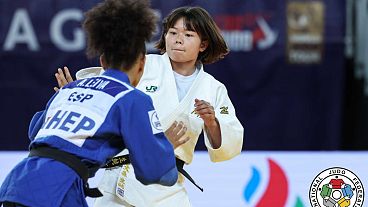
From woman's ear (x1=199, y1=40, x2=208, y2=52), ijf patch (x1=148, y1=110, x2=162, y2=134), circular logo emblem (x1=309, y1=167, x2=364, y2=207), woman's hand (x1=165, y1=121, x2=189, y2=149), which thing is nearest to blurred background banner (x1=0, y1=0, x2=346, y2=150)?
circular logo emblem (x1=309, y1=167, x2=364, y2=207)

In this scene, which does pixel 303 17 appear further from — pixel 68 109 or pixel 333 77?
pixel 68 109

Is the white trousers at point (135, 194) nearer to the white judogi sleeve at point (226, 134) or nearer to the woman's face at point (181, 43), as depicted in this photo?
the white judogi sleeve at point (226, 134)

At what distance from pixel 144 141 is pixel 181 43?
1.21 metres

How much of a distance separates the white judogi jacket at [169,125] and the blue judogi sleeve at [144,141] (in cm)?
80

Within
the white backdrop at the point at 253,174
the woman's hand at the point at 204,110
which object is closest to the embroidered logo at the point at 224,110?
the woman's hand at the point at 204,110

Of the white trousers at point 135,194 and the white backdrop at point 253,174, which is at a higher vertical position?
the white trousers at point 135,194

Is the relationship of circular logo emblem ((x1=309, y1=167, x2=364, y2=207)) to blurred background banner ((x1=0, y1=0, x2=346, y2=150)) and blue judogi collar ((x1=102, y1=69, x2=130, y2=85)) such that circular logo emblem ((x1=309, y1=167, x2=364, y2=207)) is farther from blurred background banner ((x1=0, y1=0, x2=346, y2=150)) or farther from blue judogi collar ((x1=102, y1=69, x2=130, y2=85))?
blurred background banner ((x1=0, y1=0, x2=346, y2=150))

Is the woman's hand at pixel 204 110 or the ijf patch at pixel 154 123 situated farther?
the woman's hand at pixel 204 110

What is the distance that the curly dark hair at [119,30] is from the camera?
3.50 m

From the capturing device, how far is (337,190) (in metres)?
5.82

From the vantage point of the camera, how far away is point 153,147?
3.40m

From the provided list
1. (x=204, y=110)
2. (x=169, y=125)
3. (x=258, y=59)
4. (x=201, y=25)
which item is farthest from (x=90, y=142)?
(x=258, y=59)

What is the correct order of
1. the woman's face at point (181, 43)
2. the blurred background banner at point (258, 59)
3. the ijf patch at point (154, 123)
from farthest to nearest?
the blurred background banner at point (258, 59), the woman's face at point (181, 43), the ijf patch at point (154, 123)

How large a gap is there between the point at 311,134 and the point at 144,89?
500cm
